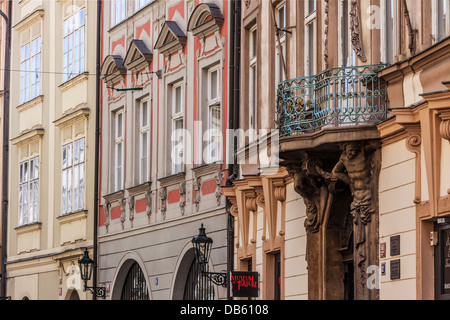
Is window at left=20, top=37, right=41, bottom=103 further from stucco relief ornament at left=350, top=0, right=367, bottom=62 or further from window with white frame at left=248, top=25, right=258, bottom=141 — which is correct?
stucco relief ornament at left=350, top=0, right=367, bottom=62

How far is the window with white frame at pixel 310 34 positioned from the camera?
17984 millimetres

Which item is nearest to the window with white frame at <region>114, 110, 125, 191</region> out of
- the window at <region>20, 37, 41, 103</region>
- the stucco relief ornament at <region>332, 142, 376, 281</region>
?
the window at <region>20, 37, 41, 103</region>

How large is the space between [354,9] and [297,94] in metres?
1.88

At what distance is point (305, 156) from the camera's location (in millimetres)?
16734

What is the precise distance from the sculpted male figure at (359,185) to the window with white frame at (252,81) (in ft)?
18.3

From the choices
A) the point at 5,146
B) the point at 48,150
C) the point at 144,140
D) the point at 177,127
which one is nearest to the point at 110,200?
the point at 144,140

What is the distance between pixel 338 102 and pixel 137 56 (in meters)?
11.2

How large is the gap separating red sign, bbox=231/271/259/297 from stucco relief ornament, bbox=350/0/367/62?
4.93m

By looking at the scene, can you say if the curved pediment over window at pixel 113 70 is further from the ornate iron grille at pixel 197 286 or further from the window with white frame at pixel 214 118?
the ornate iron grille at pixel 197 286

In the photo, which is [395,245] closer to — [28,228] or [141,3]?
[141,3]

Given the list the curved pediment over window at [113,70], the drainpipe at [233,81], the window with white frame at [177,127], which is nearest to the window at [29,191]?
the curved pediment over window at [113,70]

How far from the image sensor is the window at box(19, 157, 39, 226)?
32438mm
